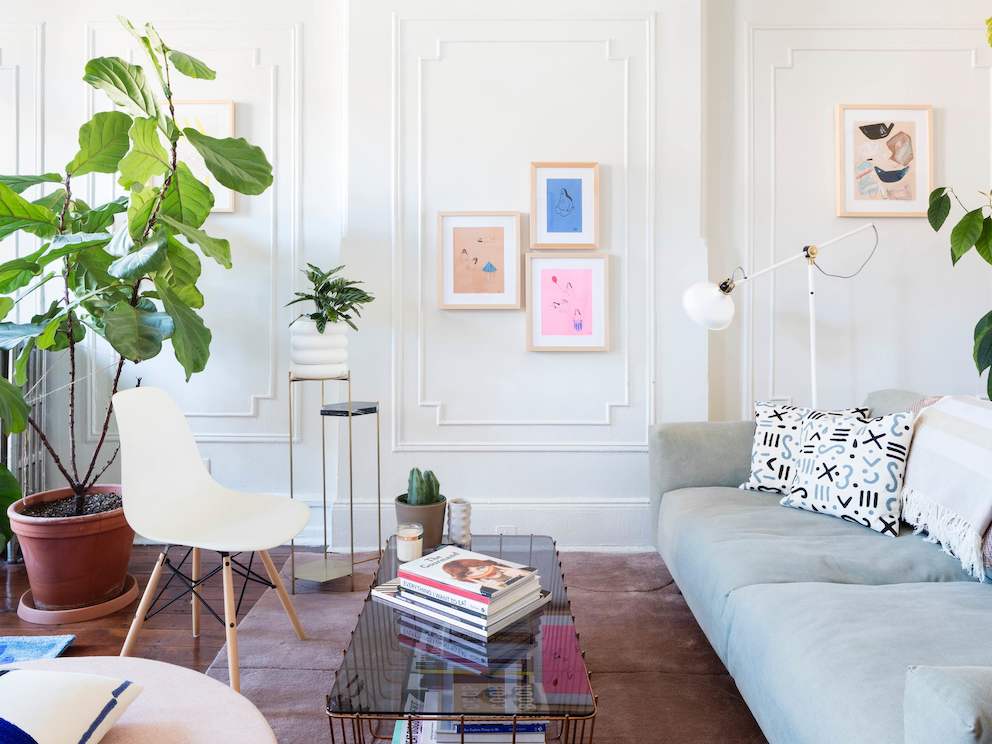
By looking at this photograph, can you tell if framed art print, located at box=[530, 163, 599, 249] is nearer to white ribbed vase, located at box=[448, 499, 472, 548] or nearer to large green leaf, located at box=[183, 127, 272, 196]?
large green leaf, located at box=[183, 127, 272, 196]

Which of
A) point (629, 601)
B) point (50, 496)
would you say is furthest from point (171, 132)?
point (629, 601)

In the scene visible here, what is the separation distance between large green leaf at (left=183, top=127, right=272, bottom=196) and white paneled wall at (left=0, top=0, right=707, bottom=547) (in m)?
0.78

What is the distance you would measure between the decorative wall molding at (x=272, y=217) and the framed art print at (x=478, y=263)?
749mm

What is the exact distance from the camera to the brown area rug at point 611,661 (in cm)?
192

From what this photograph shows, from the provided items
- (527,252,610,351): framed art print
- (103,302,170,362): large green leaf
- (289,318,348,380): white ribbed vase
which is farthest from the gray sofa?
(103,302,170,362): large green leaf

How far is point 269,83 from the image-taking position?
11.3 ft

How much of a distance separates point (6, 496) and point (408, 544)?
5.75 ft

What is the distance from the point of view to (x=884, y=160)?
11.1 ft

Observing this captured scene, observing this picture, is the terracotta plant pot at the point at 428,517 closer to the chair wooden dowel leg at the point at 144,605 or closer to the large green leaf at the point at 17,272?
the chair wooden dowel leg at the point at 144,605

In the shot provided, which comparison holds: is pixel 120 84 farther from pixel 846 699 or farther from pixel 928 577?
pixel 928 577

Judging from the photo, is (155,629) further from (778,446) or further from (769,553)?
(778,446)

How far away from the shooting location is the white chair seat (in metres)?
2.06

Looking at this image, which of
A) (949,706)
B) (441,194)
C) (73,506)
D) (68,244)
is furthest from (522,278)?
(949,706)

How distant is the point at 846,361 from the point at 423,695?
112 inches
